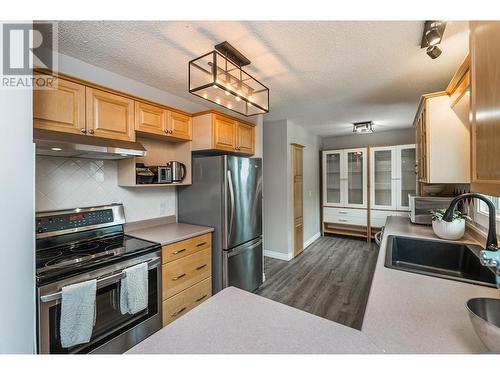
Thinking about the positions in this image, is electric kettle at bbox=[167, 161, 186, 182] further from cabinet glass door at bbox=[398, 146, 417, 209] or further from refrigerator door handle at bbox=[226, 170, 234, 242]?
cabinet glass door at bbox=[398, 146, 417, 209]

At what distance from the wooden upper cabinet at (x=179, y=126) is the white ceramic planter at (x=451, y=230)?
2417 millimetres

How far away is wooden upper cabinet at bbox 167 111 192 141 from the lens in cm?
228

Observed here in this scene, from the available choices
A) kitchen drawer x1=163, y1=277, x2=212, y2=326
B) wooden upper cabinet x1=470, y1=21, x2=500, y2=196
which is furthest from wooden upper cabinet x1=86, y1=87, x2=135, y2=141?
wooden upper cabinet x1=470, y1=21, x2=500, y2=196

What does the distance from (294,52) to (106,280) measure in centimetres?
214

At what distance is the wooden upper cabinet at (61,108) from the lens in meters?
1.48

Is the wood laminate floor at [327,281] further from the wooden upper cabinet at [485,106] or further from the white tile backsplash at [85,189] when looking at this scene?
the white tile backsplash at [85,189]

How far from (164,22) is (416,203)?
2.93m

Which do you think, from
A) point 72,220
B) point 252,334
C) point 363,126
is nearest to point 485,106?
point 252,334

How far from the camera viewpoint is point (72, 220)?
71.1 inches

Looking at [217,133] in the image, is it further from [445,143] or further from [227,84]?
[445,143]

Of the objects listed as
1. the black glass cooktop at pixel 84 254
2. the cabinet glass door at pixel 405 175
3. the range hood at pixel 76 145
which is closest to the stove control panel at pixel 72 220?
the black glass cooktop at pixel 84 254

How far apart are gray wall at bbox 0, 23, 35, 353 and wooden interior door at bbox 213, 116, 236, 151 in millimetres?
1495

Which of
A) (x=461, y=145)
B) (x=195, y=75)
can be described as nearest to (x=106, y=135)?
(x=195, y=75)
